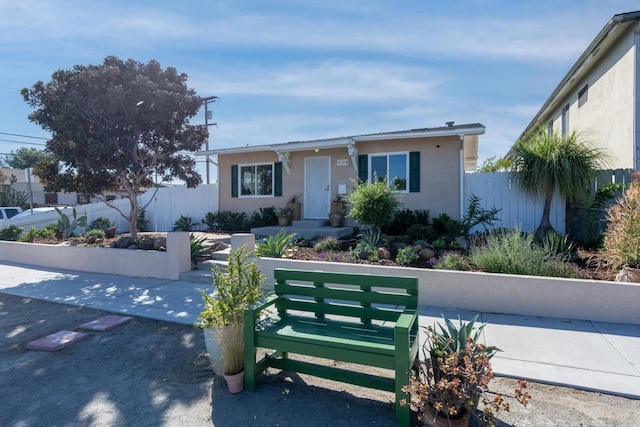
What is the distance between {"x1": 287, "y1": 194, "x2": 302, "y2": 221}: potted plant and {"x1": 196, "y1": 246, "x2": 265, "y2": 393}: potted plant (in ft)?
28.5

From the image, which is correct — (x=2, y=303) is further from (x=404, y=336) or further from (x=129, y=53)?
(x=404, y=336)

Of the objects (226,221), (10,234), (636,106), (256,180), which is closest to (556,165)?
(636,106)

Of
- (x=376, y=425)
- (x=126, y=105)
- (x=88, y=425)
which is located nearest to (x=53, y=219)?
(x=126, y=105)

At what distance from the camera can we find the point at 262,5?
271 inches

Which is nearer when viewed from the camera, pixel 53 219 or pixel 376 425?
pixel 376 425

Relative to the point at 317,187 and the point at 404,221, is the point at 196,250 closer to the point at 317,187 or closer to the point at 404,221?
the point at 317,187

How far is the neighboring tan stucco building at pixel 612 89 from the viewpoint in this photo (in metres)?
7.65

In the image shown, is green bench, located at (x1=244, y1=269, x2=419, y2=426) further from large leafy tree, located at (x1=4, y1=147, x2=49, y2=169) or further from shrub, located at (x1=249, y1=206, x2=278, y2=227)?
large leafy tree, located at (x1=4, y1=147, x2=49, y2=169)

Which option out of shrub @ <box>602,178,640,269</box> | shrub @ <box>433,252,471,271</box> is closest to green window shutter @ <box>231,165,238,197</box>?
shrub @ <box>433,252,471,271</box>

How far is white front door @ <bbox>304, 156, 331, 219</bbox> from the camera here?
11.8 m

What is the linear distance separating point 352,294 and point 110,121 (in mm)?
7990

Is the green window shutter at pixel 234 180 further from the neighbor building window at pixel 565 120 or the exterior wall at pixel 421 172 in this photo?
the neighbor building window at pixel 565 120

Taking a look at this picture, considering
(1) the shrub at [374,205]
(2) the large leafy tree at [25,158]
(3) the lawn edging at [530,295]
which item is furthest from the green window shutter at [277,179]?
(2) the large leafy tree at [25,158]

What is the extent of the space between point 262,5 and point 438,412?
286 inches
